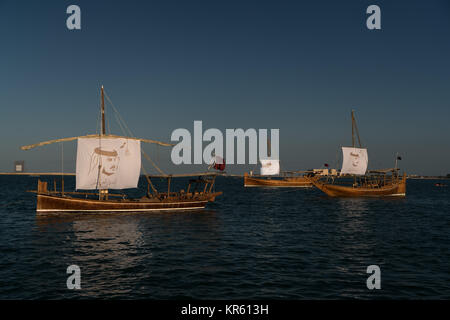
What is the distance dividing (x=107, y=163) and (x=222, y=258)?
23301 mm

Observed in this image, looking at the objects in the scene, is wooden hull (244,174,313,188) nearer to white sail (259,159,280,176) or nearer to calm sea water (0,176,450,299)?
white sail (259,159,280,176)

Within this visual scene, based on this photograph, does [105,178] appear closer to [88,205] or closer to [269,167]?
[88,205]

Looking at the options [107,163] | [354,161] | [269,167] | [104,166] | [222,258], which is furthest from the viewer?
[269,167]

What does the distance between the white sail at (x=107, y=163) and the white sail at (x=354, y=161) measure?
1778 inches

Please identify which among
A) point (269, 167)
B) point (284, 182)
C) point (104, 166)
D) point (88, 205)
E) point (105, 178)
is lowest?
point (284, 182)

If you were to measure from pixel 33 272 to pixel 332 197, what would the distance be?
53.7 meters

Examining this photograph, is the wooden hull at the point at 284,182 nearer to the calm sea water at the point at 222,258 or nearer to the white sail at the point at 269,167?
the white sail at the point at 269,167

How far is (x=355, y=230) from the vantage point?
25125 mm

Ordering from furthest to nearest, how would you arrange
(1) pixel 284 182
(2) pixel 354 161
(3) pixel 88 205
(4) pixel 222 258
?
(1) pixel 284 182
(2) pixel 354 161
(3) pixel 88 205
(4) pixel 222 258

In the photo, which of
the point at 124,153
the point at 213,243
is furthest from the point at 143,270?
the point at 124,153

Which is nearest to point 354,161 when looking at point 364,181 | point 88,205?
point 364,181

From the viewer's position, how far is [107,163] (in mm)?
35312

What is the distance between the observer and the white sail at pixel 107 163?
34.3 meters
